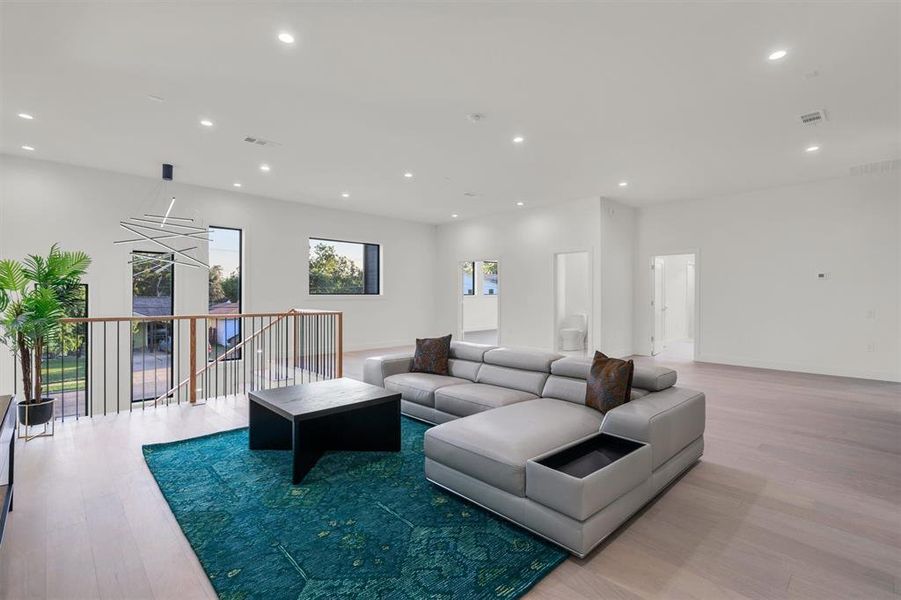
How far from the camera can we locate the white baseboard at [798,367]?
6159 mm

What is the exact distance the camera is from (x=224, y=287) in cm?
766

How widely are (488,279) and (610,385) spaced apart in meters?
10.6

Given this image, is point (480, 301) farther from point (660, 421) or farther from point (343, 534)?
point (343, 534)

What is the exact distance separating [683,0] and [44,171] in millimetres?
7770

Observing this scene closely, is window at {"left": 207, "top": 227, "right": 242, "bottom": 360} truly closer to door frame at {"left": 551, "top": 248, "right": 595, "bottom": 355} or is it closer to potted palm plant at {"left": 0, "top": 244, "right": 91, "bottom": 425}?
potted palm plant at {"left": 0, "top": 244, "right": 91, "bottom": 425}

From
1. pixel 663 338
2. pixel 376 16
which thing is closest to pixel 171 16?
pixel 376 16

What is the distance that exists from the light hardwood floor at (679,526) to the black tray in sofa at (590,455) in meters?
0.37

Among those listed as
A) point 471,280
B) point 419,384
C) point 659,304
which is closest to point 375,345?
point 471,280

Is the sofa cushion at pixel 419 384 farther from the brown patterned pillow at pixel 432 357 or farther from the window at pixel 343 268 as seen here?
the window at pixel 343 268

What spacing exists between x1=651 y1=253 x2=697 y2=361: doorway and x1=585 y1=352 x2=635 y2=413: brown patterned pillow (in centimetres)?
591

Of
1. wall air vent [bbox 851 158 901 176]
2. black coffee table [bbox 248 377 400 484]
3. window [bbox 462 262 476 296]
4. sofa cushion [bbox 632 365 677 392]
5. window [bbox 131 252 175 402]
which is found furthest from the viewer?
window [bbox 462 262 476 296]

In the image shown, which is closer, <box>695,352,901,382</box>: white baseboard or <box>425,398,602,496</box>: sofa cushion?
<box>425,398,602,496</box>: sofa cushion

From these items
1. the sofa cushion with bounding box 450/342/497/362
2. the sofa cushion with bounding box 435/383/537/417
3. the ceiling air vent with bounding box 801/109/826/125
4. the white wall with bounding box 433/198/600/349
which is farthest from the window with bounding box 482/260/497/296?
the sofa cushion with bounding box 435/383/537/417

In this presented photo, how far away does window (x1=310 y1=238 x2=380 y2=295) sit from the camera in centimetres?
898
